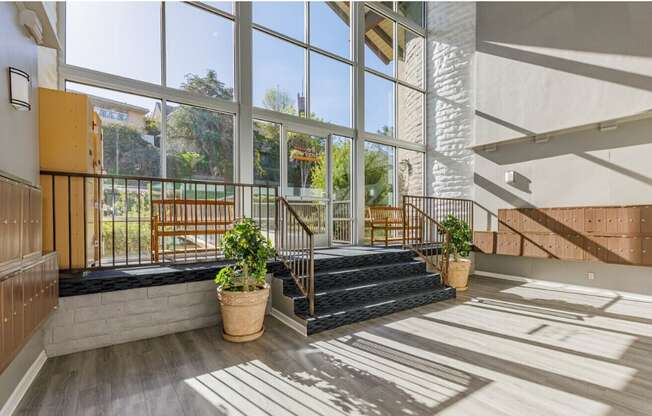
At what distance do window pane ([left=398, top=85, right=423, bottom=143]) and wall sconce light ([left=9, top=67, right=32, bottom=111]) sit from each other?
248 inches

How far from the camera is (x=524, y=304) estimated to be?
169 inches

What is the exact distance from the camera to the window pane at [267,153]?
516 cm

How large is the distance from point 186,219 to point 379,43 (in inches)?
228

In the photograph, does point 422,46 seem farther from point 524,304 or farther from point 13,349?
point 13,349

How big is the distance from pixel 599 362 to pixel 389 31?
7.09m

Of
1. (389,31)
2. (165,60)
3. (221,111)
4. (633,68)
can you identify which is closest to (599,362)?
(633,68)

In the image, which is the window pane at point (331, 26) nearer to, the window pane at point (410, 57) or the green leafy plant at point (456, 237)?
the window pane at point (410, 57)

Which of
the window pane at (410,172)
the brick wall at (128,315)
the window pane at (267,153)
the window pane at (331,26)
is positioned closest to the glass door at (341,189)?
the window pane at (267,153)

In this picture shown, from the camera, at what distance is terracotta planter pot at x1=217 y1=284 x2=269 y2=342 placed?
2.99 meters

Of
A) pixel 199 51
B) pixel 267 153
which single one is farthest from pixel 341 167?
pixel 199 51

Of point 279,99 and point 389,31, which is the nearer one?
point 279,99

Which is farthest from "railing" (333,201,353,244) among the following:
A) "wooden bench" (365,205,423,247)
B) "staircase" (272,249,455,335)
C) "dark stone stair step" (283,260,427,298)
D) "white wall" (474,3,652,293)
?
"white wall" (474,3,652,293)

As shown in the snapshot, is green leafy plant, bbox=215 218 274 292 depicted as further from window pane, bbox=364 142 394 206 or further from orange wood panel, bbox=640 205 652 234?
orange wood panel, bbox=640 205 652 234

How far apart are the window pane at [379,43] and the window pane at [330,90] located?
0.83 metres
